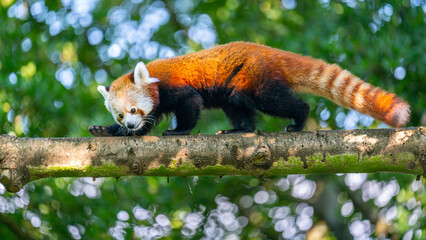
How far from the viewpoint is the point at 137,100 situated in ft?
15.5

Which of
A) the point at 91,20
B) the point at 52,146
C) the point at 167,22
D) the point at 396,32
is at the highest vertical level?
the point at 52,146

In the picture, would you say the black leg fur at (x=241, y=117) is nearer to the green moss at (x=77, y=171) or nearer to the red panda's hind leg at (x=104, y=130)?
the red panda's hind leg at (x=104, y=130)

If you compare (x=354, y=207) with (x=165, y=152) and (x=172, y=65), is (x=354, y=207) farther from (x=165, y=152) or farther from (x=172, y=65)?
(x=165, y=152)

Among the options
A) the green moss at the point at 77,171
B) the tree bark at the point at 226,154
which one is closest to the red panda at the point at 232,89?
the tree bark at the point at 226,154

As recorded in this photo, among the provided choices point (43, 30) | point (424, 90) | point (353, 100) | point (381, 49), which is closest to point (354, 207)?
point (424, 90)

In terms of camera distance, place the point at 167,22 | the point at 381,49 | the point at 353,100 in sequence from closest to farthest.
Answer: the point at 353,100 < the point at 381,49 < the point at 167,22

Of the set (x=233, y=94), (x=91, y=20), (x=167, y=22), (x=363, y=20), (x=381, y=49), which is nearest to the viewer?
(x=233, y=94)

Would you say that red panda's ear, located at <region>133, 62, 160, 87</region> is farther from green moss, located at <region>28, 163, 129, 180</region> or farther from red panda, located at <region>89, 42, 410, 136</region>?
green moss, located at <region>28, 163, 129, 180</region>

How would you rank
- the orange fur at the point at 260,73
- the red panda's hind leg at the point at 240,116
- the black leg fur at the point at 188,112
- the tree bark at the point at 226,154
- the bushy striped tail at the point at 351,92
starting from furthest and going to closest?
the red panda's hind leg at the point at 240,116 < the black leg fur at the point at 188,112 < the orange fur at the point at 260,73 < the bushy striped tail at the point at 351,92 < the tree bark at the point at 226,154

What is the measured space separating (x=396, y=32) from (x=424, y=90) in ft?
2.97

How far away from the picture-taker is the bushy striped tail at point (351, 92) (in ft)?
12.1

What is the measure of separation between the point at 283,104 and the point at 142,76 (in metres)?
1.52

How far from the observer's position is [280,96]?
424cm

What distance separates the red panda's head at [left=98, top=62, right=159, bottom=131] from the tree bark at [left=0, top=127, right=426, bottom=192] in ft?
4.00
